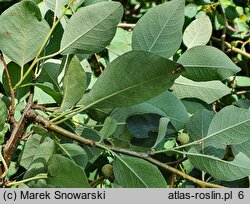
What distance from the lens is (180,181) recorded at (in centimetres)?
79

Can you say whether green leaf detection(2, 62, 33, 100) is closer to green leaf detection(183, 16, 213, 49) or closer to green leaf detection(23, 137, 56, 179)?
green leaf detection(23, 137, 56, 179)

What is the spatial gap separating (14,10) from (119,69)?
0.16m

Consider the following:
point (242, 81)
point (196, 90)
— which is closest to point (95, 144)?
point (196, 90)

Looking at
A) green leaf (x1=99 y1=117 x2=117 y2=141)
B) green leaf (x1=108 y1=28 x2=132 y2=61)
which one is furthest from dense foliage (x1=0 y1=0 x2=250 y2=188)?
green leaf (x1=108 y1=28 x2=132 y2=61)

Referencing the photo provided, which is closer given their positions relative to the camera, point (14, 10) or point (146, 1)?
point (14, 10)

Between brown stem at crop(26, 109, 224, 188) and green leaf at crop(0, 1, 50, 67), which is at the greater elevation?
green leaf at crop(0, 1, 50, 67)

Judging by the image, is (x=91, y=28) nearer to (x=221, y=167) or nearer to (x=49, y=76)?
(x=49, y=76)

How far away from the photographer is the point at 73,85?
58 cm

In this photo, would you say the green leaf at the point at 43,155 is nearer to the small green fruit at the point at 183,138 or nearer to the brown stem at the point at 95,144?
the brown stem at the point at 95,144

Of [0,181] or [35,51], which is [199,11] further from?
[0,181]

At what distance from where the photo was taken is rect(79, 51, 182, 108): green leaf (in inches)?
20.8

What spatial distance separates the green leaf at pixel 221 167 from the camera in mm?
602

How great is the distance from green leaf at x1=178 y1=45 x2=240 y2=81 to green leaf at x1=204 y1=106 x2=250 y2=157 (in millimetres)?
53

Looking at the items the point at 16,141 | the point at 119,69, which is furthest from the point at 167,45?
the point at 16,141
